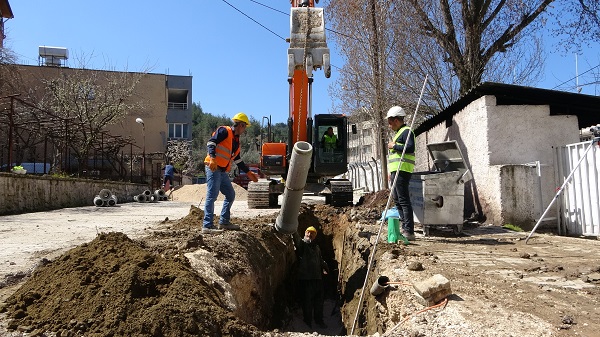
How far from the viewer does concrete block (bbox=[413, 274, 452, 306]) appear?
3932 mm

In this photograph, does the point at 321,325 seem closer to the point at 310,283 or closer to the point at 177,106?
the point at 310,283

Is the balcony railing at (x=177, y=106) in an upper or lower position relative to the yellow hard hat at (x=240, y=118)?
upper

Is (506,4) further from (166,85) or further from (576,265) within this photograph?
(166,85)

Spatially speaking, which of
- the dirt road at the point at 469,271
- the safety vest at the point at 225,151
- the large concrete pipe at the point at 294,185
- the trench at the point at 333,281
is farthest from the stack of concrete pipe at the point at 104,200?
the large concrete pipe at the point at 294,185

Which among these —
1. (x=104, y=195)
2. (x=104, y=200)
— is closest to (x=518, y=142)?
(x=104, y=200)

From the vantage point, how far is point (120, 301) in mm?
3428

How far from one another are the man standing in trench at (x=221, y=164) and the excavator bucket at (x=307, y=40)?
4.02m

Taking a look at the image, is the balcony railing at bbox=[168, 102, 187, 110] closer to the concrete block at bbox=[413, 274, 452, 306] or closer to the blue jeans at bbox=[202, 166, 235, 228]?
the blue jeans at bbox=[202, 166, 235, 228]

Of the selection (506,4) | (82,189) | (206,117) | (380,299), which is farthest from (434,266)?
(206,117)

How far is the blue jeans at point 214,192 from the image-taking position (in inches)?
270

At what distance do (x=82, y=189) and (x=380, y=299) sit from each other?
1371 centimetres

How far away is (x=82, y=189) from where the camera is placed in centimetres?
1600

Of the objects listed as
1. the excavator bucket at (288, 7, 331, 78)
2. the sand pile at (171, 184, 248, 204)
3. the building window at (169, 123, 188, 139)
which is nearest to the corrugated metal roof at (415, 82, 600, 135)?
the excavator bucket at (288, 7, 331, 78)

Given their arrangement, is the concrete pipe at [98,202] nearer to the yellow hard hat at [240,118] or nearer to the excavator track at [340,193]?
the excavator track at [340,193]
